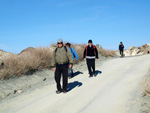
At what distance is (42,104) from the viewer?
672 cm

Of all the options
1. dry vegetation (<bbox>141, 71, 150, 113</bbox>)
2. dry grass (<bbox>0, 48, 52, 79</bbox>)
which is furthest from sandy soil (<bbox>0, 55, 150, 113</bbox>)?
dry grass (<bbox>0, 48, 52, 79</bbox>)

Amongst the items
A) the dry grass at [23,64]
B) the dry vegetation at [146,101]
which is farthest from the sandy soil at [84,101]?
the dry grass at [23,64]

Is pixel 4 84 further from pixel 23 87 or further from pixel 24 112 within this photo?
pixel 24 112

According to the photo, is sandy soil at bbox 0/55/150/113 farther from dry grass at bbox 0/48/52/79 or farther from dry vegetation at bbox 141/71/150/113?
dry grass at bbox 0/48/52/79

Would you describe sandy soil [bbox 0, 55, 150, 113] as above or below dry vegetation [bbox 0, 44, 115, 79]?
below

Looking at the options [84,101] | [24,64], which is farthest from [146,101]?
[24,64]

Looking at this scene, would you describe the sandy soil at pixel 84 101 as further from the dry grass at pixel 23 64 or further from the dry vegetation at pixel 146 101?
the dry grass at pixel 23 64

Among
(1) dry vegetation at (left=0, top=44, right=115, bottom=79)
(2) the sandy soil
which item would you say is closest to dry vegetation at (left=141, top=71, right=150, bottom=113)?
(2) the sandy soil

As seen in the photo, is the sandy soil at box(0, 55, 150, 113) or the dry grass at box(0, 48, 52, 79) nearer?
the sandy soil at box(0, 55, 150, 113)

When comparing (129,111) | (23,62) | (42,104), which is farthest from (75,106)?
(23,62)

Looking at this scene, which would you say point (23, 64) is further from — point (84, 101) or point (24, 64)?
point (84, 101)

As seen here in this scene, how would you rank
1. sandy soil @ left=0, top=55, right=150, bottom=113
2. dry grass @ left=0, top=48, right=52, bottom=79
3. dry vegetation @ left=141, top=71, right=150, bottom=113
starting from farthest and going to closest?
1. dry grass @ left=0, top=48, right=52, bottom=79
2. sandy soil @ left=0, top=55, right=150, bottom=113
3. dry vegetation @ left=141, top=71, right=150, bottom=113

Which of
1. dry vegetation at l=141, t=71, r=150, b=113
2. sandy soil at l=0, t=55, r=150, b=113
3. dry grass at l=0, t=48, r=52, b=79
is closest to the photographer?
dry vegetation at l=141, t=71, r=150, b=113

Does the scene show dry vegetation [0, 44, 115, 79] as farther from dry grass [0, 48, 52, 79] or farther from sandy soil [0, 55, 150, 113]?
sandy soil [0, 55, 150, 113]
